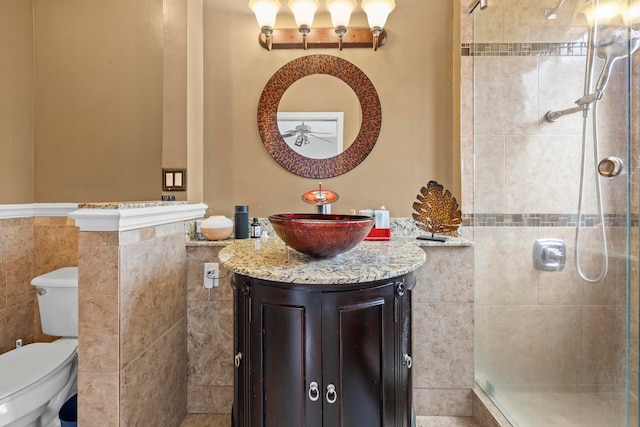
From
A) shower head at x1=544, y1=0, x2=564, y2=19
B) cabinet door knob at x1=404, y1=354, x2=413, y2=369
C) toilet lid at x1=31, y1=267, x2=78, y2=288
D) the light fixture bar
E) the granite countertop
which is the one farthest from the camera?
the light fixture bar

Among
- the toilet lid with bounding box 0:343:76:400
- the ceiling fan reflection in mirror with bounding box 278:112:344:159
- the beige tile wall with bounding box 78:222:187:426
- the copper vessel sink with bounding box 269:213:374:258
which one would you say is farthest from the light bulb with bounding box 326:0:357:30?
the toilet lid with bounding box 0:343:76:400

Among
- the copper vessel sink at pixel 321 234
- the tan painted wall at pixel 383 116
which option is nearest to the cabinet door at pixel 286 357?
the copper vessel sink at pixel 321 234

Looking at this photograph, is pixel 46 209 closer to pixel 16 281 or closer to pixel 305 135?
pixel 16 281

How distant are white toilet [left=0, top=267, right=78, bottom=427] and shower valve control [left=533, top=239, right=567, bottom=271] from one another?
7.62 feet

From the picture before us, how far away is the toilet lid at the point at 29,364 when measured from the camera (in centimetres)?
128

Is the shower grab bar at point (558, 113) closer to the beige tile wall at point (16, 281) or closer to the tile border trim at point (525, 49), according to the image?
the tile border trim at point (525, 49)

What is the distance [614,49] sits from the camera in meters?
1.31

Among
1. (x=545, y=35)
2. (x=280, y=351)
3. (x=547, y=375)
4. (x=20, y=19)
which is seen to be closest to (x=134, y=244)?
(x=280, y=351)

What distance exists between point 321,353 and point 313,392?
0.41 feet

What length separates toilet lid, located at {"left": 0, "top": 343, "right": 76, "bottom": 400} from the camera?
1.28m

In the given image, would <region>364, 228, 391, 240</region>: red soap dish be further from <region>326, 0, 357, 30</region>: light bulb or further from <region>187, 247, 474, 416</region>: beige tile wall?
<region>326, 0, 357, 30</region>: light bulb

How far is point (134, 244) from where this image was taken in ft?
4.11

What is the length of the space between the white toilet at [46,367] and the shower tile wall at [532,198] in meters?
2.06

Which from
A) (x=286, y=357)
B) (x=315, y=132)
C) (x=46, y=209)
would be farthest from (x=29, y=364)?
(x=315, y=132)
